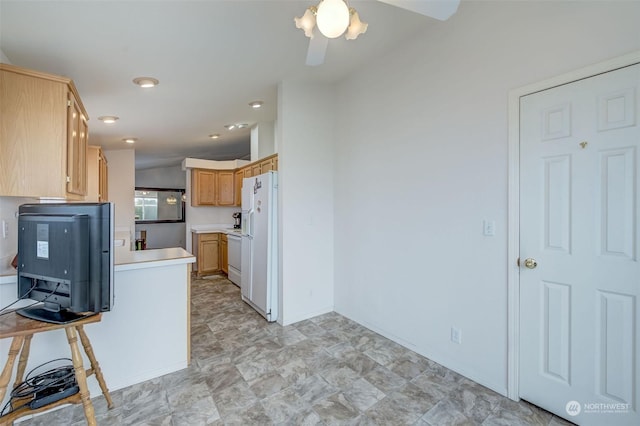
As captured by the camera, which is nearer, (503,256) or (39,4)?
(39,4)

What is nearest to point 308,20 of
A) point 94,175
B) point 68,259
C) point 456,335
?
point 68,259

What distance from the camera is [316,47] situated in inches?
69.2

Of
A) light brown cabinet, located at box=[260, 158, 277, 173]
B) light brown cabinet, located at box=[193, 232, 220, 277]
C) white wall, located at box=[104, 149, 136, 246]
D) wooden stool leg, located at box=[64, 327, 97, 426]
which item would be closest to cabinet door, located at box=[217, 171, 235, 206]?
light brown cabinet, located at box=[193, 232, 220, 277]

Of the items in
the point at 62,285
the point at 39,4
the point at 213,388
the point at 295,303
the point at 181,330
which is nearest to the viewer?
the point at 62,285

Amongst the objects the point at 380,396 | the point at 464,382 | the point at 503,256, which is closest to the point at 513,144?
the point at 503,256

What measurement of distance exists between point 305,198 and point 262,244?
0.78m

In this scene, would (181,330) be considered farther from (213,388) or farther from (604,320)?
(604,320)

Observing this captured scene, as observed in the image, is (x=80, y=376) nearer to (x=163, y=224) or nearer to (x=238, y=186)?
(x=238, y=186)

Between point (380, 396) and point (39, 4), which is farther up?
point (39, 4)

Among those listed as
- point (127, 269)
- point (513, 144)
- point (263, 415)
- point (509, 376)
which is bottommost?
point (263, 415)

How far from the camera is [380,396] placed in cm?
210

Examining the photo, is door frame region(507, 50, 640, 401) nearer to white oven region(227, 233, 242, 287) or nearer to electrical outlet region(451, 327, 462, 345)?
electrical outlet region(451, 327, 462, 345)

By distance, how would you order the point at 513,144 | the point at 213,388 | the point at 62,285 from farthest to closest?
1. the point at 213,388
2. the point at 513,144
3. the point at 62,285

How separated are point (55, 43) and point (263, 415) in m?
3.20
